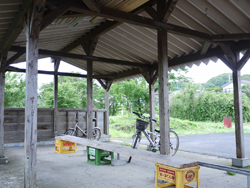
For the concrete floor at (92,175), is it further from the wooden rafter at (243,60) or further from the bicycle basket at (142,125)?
the wooden rafter at (243,60)

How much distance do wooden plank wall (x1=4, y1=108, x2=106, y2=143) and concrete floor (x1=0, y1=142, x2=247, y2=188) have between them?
2.83 metres

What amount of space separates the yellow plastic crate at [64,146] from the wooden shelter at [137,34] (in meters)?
1.02

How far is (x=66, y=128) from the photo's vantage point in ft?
32.8

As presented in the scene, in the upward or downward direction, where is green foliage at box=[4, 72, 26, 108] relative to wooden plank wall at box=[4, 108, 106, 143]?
upward

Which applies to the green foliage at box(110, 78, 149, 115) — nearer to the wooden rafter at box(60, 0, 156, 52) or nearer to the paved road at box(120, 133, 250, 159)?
the paved road at box(120, 133, 250, 159)

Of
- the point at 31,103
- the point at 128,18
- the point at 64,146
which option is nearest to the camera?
the point at 31,103

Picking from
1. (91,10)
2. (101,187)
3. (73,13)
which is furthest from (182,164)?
(73,13)

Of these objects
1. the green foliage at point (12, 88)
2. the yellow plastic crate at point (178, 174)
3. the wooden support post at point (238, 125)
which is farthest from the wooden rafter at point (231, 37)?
the green foliage at point (12, 88)

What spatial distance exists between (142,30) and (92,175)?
3.83 m

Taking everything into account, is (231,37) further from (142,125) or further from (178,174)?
(178,174)

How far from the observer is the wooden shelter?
3.54 m

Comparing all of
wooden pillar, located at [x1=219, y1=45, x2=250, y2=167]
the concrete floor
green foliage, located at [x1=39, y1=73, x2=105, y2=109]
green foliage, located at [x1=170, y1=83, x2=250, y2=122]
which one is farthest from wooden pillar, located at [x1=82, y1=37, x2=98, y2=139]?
green foliage, located at [x1=170, y1=83, x2=250, y2=122]

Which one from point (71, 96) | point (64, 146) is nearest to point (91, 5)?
point (64, 146)

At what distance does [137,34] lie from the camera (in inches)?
260
